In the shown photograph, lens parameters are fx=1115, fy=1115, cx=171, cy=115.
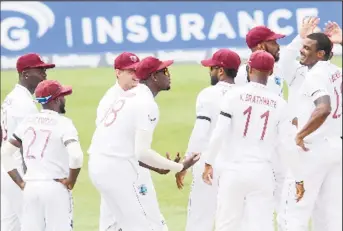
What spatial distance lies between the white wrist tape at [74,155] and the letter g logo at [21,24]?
A: 11.6 metres

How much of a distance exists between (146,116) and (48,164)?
947 mm

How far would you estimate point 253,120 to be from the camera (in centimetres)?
904

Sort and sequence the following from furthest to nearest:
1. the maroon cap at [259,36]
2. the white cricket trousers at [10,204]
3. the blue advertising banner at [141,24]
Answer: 1. the blue advertising banner at [141,24]
2. the maroon cap at [259,36]
3. the white cricket trousers at [10,204]

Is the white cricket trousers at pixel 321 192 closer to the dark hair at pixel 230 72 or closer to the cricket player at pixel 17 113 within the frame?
the dark hair at pixel 230 72

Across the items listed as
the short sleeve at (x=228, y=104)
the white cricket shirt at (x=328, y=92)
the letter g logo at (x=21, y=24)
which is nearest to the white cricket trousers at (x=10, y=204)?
the short sleeve at (x=228, y=104)

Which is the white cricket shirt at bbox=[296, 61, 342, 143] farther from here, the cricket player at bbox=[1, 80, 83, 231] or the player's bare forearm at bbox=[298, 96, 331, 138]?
the cricket player at bbox=[1, 80, 83, 231]

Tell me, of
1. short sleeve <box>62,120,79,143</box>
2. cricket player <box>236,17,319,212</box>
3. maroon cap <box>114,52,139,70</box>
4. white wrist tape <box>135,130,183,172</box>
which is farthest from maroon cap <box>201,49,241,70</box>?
short sleeve <box>62,120,79,143</box>

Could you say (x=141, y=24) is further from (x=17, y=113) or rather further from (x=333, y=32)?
(x=17, y=113)

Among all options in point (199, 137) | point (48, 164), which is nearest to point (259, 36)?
point (199, 137)

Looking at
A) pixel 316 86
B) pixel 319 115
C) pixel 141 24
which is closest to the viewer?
pixel 319 115

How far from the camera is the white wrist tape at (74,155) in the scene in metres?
9.03

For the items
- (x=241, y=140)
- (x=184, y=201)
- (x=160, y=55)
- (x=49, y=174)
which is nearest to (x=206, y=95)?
(x=241, y=140)

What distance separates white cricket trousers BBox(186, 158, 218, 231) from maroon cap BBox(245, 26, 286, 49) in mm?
1293

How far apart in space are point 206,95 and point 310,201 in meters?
1.31
